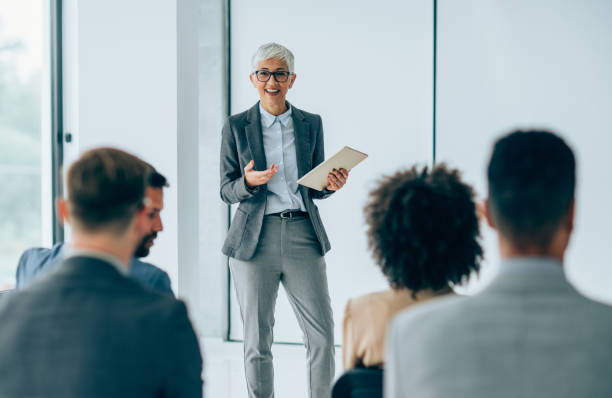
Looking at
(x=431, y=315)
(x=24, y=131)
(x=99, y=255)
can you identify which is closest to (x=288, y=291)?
(x=99, y=255)

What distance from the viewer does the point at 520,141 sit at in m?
0.89

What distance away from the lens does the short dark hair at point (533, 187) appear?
873mm

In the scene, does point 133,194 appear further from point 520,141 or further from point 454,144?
point 454,144

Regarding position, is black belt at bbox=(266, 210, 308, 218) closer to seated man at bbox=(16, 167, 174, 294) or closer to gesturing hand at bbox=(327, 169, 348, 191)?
gesturing hand at bbox=(327, 169, 348, 191)

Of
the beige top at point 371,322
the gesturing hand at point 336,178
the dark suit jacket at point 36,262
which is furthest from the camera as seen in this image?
the gesturing hand at point 336,178

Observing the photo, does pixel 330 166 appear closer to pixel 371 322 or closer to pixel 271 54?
pixel 271 54

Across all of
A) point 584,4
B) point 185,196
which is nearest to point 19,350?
point 185,196

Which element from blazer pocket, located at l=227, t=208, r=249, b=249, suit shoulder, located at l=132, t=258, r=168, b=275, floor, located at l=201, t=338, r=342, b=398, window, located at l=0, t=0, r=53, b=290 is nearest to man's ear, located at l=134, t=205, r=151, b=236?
suit shoulder, located at l=132, t=258, r=168, b=275

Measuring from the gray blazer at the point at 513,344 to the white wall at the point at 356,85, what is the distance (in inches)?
104

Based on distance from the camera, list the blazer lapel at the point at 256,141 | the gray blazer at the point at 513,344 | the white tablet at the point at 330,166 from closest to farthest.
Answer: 1. the gray blazer at the point at 513,344
2. the white tablet at the point at 330,166
3. the blazer lapel at the point at 256,141

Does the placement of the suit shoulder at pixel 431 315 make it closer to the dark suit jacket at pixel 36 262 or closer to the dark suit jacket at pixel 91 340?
the dark suit jacket at pixel 91 340

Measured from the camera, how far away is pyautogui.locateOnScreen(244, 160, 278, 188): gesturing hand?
7.47 ft

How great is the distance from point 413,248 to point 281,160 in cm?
140

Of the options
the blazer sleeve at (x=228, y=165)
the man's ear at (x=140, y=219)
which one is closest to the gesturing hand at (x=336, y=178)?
the blazer sleeve at (x=228, y=165)
